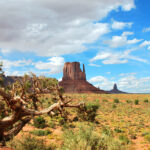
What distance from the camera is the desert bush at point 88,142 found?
22.2 feet

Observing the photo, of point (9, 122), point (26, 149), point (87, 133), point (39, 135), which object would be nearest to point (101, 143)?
point (87, 133)

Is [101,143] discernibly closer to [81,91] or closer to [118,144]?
[118,144]

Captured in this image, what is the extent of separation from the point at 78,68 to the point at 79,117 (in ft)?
Result: 510

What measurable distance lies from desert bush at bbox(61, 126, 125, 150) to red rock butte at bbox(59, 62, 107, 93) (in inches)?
5266

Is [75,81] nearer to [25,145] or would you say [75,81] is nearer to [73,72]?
[73,72]

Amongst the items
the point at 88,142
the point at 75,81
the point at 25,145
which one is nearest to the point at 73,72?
the point at 75,81

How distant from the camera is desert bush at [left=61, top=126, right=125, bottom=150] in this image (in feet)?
22.2

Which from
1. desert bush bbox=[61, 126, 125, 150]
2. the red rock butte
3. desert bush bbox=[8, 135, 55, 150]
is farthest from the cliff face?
desert bush bbox=[61, 126, 125, 150]

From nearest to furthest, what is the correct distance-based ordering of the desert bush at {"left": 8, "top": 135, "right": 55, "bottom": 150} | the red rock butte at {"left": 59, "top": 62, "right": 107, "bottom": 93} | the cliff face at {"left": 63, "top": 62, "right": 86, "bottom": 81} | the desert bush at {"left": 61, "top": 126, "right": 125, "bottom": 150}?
the desert bush at {"left": 61, "top": 126, "right": 125, "bottom": 150}
the desert bush at {"left": 8, "top": 135, "right": 55, "bottom": 150}
the red rock butte at {"left": 59, "top": 62, "right": 107, "bottom": 93}
the cliff face at {"left": 63, "top": 62, "right": 86, "bottom": 81}

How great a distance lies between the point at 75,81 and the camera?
161m

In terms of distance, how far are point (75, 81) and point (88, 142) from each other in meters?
153

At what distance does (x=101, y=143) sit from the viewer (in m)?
7.39

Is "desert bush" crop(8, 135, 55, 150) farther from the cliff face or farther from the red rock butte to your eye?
the cliff face

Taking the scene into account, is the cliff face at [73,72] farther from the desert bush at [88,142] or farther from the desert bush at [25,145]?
the desert bush at [88,142]
